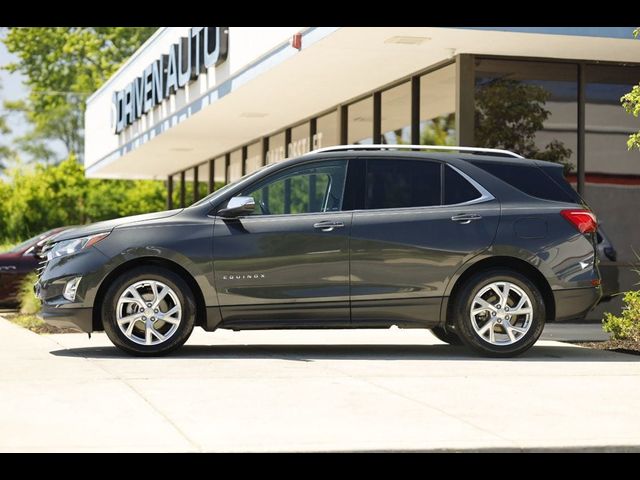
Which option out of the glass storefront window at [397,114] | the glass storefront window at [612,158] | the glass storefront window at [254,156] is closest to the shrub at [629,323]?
the glass storefront window at [612,158]

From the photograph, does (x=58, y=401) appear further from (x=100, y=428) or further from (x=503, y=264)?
(x=503, y=264)

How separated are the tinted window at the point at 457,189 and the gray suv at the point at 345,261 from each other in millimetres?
12

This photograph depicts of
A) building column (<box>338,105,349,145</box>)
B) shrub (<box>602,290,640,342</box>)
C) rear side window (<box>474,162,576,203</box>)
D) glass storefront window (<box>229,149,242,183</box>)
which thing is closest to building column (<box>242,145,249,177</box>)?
glass storefront window (<box>229,149,242,183</box>)

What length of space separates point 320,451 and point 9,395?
107 inches

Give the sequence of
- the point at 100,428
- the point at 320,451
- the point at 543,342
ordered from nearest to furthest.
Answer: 1. the point at 320,451
2. the point at 100,428
3. the point at 543,342

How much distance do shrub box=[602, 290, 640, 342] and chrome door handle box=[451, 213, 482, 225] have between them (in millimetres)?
2108

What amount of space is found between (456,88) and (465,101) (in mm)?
230

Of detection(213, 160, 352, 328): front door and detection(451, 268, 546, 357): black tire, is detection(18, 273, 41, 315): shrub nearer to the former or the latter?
detection(213, 160, 352, 328): front door

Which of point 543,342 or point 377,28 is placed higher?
point 377,28

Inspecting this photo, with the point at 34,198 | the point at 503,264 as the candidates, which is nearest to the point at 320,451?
the point at 503,264

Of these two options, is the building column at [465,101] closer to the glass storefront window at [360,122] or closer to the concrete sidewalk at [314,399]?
the glass storefront window at [360,122]

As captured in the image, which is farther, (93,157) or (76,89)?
(76,89)
